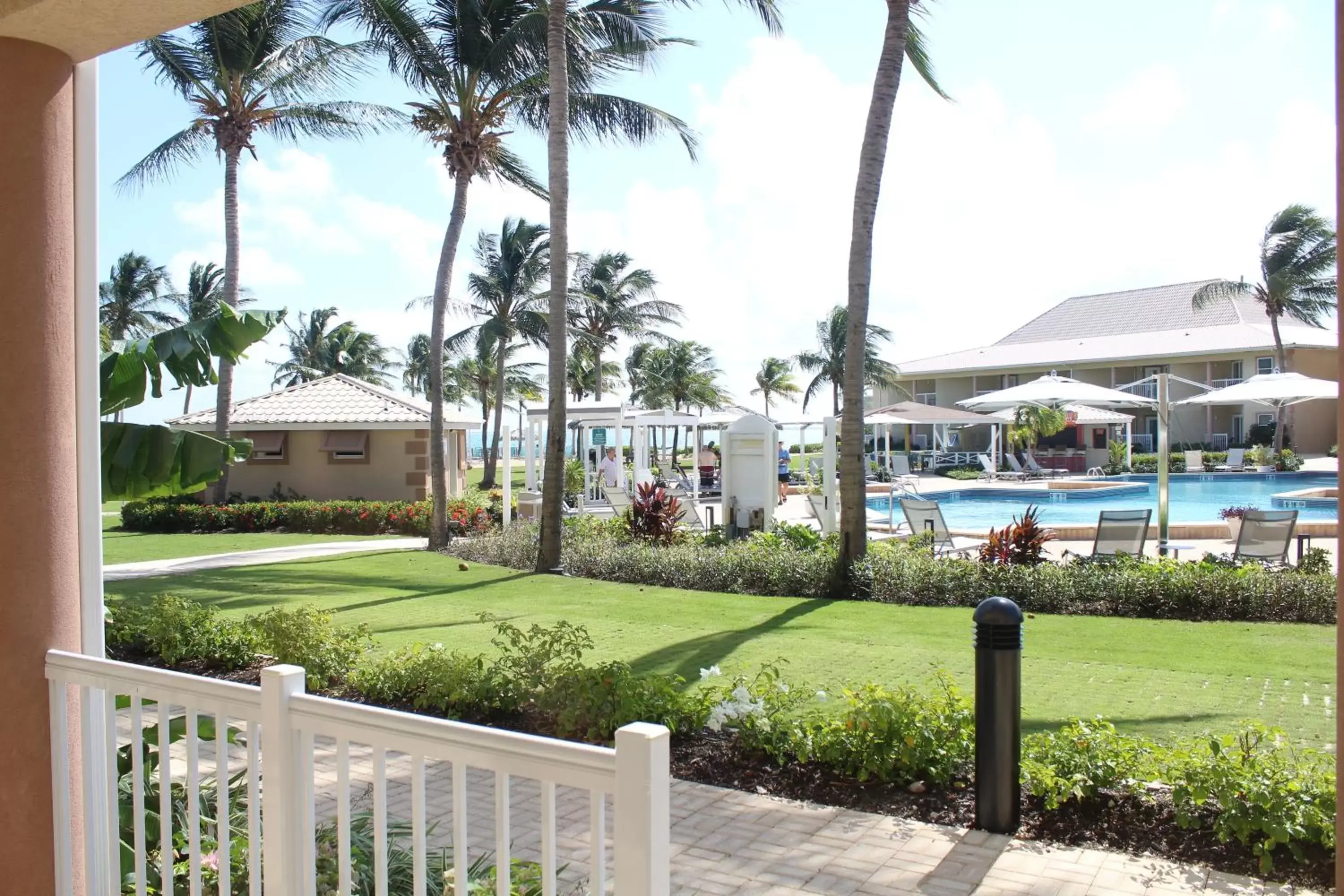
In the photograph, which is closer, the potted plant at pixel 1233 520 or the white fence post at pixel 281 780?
the white fence post at pixel 281 780

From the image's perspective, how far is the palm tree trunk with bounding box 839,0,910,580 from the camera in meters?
12.2

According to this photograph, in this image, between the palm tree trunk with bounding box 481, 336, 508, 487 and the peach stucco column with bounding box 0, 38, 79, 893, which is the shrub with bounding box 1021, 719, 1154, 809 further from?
the palm tree trunk with bounding box 481, 336, 508, 487

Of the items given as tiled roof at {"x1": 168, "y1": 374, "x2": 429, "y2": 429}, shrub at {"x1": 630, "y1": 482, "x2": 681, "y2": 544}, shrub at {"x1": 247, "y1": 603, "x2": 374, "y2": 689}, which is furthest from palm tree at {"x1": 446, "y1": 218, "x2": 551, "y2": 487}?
shrub at {"x1": 247, "y1": 603, "x2": 374, "y2": 689}

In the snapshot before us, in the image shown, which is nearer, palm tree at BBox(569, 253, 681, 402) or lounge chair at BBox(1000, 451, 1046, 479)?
lounge chair at BBox(1000, 451, 1046, 479)

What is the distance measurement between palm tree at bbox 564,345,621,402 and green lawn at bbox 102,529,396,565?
2965 cm

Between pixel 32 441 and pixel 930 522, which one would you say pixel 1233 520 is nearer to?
pixel 930 522

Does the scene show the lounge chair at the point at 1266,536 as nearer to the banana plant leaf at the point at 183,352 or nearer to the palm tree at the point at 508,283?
the banana plant leaf at the point at 183,352

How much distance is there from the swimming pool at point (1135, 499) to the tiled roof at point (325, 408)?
1301cm

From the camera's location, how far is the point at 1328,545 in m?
16.1

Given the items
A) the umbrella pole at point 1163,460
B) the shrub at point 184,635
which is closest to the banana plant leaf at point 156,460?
the shrub at point 184,635

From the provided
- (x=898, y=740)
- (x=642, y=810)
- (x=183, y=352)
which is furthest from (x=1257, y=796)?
(x=183, y=352)

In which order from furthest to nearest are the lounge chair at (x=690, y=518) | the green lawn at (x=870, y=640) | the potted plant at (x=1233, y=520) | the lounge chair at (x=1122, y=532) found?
the lounge chair at (x=690, y=518), the potted plant at (x=1233, y=520), the lounge chair at (x=1122, y=532), the green lawn at (x=870, y=640)

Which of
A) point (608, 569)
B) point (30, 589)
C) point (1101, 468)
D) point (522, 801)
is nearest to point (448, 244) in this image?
point (608, 569)

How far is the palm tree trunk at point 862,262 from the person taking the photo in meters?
12.2
